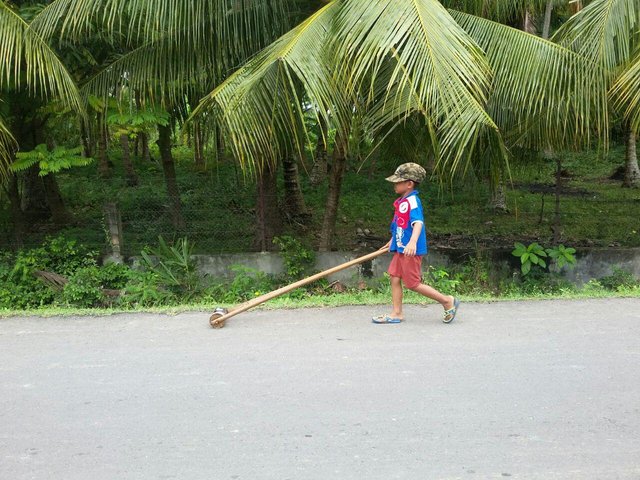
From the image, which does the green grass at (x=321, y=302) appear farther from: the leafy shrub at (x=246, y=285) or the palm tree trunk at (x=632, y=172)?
the palm tree trunk at (x=632, y=172)

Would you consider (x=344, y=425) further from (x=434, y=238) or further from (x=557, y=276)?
(x=434, y=238)

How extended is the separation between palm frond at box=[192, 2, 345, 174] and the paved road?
1.85 metres

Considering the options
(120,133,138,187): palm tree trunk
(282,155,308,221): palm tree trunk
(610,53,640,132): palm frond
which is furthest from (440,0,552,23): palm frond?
(120,133,138,187): palm tree trunk

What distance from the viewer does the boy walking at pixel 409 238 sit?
18.8 feet

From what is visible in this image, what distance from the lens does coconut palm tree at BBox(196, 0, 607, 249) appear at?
19.3 feet

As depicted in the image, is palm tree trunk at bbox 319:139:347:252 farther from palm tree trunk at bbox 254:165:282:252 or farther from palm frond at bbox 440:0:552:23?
palm frond at bbox 440:0:552:23

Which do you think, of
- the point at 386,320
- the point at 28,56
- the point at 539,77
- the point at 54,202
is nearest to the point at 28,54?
the point at 28,56

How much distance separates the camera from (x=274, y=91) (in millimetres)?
6316

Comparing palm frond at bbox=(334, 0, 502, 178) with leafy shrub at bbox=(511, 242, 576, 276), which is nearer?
palm frond at bbox=(334, 0, 502, 178)

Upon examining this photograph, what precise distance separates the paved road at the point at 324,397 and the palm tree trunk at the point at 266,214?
2574mm

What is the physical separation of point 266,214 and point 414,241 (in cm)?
366

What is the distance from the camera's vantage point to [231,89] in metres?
6.40

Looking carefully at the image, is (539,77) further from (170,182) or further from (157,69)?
(170,182)

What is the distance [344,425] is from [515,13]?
7.84 metres
